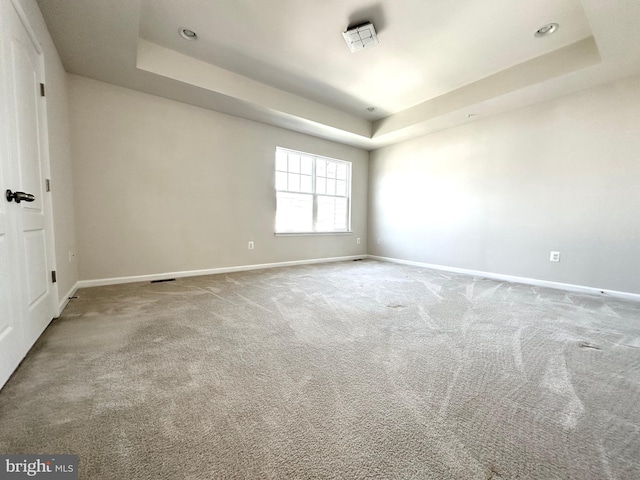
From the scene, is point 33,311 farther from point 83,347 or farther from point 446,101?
point 446,101

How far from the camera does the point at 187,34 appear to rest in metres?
2.71

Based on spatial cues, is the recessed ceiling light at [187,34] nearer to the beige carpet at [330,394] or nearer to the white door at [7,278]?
the white door at [7,278]

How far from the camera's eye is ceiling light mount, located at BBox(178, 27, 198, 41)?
266 centimetres

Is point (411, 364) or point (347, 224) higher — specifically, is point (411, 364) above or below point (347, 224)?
below

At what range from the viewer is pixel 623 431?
3.39 feet

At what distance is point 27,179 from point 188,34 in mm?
2122

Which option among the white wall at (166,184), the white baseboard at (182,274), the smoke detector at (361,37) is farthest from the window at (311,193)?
the smoke detector at (361,37)

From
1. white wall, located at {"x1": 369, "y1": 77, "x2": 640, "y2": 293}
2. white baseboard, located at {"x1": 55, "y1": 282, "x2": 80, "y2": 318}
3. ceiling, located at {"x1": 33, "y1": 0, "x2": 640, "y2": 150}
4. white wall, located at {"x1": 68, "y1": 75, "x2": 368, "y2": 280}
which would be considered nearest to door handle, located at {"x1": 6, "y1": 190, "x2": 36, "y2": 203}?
white baseboard, located at {"x1": 55, "y1": 282, "x2": 80, "y2": 318}

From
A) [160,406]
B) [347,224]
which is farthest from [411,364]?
[347,224]

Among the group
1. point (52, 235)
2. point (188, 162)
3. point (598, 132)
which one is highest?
point (598, 132)

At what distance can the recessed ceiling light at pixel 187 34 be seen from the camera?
2.66m

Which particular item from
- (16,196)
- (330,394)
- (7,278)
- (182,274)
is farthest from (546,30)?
(182,274)

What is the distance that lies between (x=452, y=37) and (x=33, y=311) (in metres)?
4.33

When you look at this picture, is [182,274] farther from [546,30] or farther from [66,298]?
[546,30]
